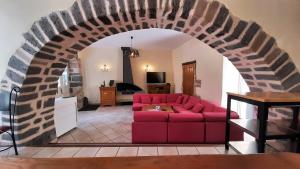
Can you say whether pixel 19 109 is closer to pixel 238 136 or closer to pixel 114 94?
pixel 238 136

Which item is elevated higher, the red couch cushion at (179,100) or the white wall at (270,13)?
the white wall at (270,13)

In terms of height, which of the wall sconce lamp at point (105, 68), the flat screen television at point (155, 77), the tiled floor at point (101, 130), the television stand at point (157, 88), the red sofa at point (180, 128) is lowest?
the tiled floor at point (101, 130)

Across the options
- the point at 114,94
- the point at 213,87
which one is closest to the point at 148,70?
the point at 114,94

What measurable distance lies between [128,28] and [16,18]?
47.3 inches

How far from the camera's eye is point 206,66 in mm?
5414

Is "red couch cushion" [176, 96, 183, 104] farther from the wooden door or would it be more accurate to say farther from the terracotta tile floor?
the terracotta tile floor

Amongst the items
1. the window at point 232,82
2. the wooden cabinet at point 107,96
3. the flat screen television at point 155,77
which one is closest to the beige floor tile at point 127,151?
the window at point 232,82

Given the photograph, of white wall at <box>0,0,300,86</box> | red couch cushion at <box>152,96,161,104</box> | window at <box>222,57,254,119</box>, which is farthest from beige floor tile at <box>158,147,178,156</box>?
red couch cushion at <box>152,96,161,104</box>

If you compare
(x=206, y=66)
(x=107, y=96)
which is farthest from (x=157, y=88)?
(x=206, y=66)

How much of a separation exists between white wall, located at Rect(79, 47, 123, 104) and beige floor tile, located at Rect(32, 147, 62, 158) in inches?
254

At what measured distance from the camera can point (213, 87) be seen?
501 centimetres

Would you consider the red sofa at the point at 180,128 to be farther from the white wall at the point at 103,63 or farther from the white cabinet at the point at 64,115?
the white wall at the point at 103,63

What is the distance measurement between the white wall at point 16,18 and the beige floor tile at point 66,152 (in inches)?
42.6

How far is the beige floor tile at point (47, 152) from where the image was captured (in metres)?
2.14
